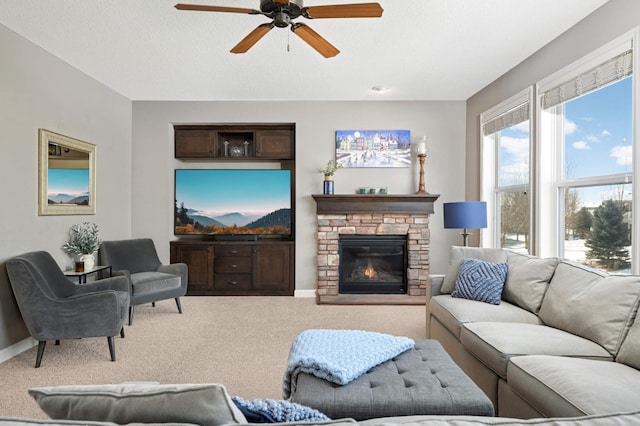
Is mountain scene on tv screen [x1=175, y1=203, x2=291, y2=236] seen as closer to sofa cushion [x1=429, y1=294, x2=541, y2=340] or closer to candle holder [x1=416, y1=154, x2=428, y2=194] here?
candle holder [x1=416, y1=154, x2=428, y2=194]

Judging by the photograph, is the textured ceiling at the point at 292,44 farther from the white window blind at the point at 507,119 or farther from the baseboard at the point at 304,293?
the baseboard at the point at 304,293

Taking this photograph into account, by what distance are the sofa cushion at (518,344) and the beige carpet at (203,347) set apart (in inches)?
50.2

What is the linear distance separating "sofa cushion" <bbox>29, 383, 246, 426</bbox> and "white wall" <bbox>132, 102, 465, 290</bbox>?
15.2ft

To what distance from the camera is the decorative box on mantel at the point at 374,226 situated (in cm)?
522

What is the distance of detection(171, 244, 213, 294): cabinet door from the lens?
541cm

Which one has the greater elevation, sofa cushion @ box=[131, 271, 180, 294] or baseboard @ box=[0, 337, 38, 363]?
sofa cushion @ box=[131, 271, 180, 294]

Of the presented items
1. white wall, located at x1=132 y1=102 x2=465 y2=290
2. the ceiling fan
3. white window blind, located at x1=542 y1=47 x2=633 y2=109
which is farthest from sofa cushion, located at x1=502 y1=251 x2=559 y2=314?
white wall, located at x1=132 y1=102 x2=465 y2=290

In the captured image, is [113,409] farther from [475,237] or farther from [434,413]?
[475,237]

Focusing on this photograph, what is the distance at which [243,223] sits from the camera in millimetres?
5645

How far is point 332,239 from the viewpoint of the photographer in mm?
5316

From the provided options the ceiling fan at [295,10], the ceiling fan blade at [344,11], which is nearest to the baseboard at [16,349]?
the ceiling fan at [295,10]

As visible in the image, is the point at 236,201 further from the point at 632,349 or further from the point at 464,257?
the point at 632,349

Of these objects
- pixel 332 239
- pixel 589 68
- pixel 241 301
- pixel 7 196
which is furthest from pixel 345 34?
pixel 241 301

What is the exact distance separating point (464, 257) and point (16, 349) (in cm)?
391
